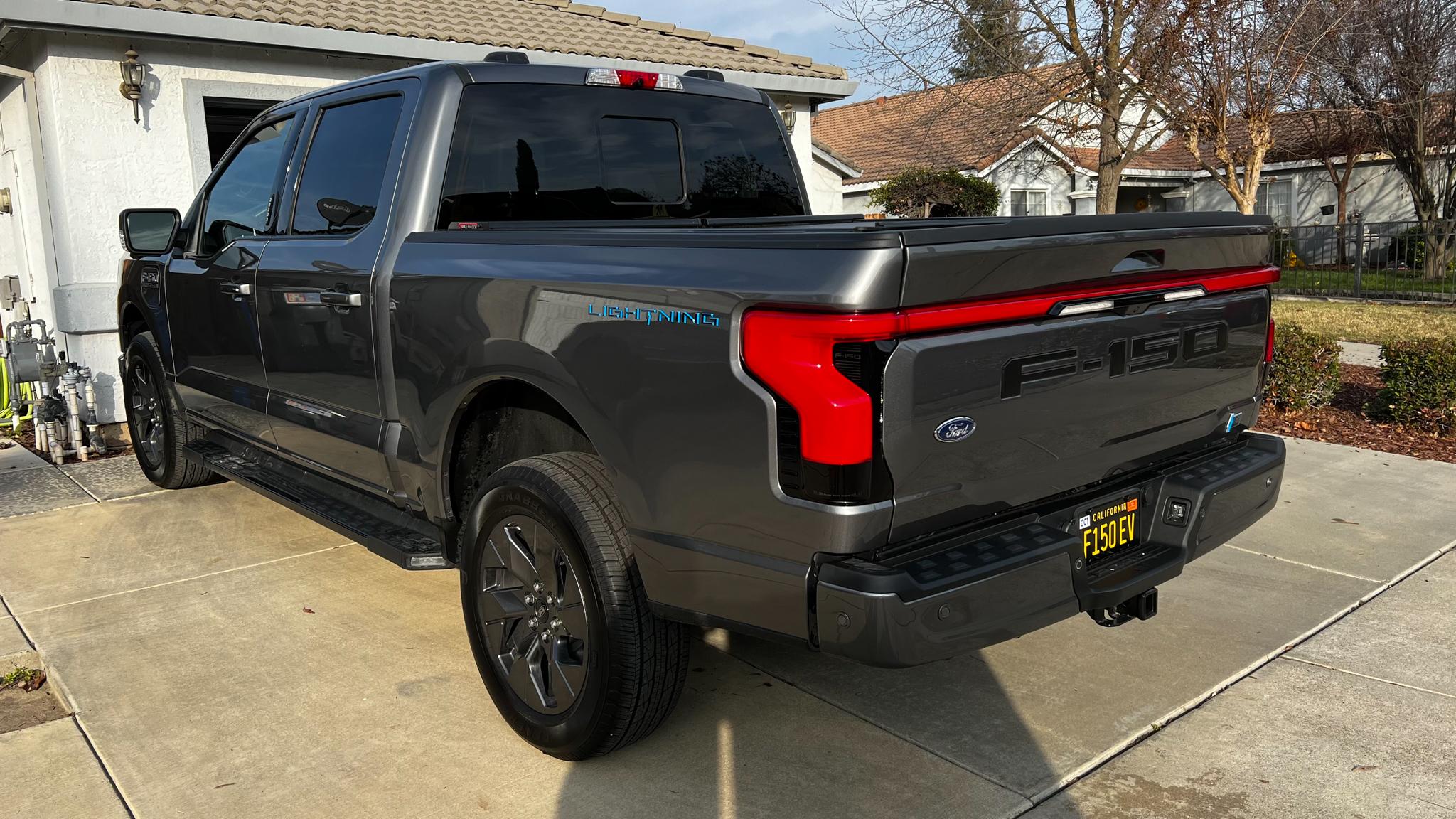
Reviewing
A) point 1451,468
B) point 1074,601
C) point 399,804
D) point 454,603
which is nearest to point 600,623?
point 399,804

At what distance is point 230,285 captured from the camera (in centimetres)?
485

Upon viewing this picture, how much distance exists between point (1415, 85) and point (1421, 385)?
1777 cm

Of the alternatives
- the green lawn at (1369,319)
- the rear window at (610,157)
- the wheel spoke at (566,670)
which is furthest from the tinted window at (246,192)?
the green lawn at (1369,319)

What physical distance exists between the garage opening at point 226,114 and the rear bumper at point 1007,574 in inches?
242

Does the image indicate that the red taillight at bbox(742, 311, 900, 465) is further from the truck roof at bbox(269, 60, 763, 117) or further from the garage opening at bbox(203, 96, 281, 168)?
the garage opening at bbox(203, 96, 281, 168)

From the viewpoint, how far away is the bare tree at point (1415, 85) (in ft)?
68.4

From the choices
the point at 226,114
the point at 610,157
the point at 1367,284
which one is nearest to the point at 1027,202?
the point at 1367,284

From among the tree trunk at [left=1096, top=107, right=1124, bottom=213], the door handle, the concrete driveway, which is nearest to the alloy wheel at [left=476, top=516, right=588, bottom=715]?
the concrete driveway

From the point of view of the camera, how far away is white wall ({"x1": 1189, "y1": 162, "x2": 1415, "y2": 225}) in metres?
29.3

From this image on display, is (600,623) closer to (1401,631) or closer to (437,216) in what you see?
(437,216)

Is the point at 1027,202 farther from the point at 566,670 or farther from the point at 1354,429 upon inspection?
the point at 566,670

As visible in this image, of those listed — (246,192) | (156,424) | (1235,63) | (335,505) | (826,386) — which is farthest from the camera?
(1235,63)

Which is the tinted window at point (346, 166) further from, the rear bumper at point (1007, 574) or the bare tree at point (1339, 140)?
the bare tree at point (1339, 140)

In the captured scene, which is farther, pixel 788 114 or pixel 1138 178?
pixel 1138 178
